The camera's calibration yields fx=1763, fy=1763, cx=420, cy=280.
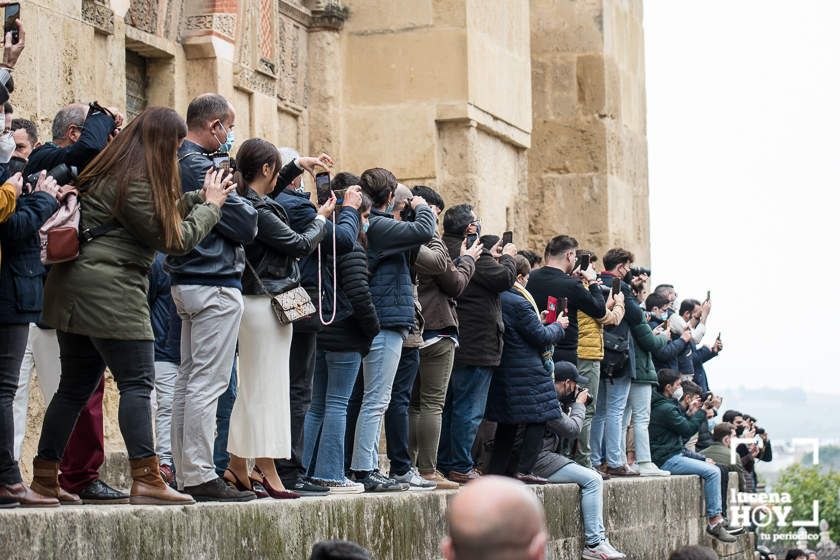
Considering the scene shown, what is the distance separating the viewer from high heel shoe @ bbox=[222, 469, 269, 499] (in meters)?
8.05

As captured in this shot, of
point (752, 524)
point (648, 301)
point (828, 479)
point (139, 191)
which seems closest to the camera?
point (139, 191)

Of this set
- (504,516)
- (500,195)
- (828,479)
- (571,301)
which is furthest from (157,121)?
(828,479)

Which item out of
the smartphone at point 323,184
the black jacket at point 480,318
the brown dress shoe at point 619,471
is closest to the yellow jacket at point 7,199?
the smartphone at point 323,184

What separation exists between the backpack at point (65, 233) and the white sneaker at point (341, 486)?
7.87 feet

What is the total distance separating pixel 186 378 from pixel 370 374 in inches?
72.7

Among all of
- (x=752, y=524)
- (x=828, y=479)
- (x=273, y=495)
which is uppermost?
(x=273, y=495)

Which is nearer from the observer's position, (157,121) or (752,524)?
(157,121)

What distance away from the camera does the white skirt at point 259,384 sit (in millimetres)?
8023

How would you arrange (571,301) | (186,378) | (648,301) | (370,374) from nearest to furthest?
1. (186,378)
2. (370,374)
3. (571,301)
4. (648,301)

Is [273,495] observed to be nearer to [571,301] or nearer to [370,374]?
[370,374]

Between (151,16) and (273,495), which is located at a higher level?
(151,16)

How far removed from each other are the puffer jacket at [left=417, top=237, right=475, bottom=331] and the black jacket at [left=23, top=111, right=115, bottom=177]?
10.1ft

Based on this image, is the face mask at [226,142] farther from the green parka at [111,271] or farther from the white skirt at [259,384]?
the green parka at [111,271]

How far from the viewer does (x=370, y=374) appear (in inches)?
369
